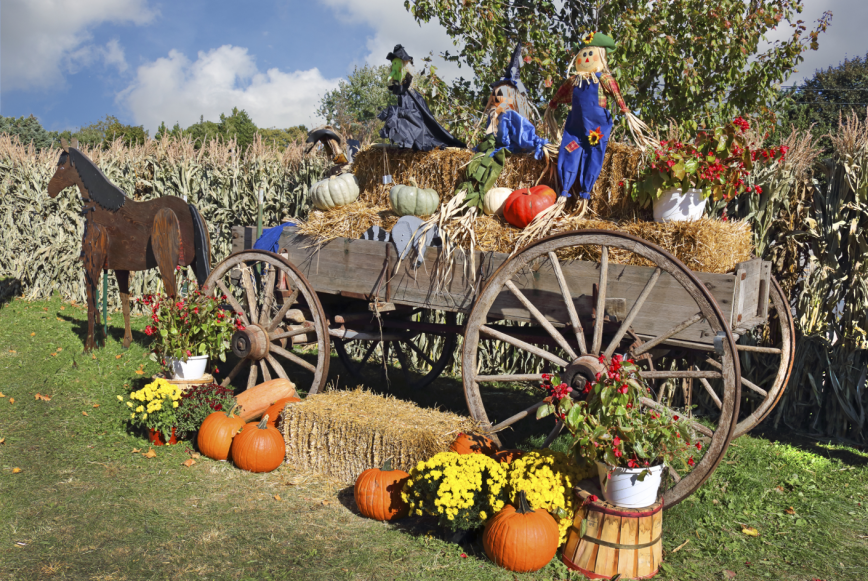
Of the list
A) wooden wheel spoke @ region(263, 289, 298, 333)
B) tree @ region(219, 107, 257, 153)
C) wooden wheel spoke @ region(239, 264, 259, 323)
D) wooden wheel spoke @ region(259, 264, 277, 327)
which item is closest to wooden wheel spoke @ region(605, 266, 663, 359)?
wooden wheel spoke @ region(263, 289, 298, 333)

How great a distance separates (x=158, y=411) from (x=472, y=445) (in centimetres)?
250

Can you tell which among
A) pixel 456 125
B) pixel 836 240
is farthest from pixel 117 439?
pixel 836 240

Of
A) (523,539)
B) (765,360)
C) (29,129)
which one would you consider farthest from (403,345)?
(29,129)

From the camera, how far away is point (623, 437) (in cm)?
312

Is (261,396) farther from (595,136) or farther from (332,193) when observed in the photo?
(595,136)

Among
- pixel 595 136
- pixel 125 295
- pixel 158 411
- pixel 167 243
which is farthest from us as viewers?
pixel 125 295

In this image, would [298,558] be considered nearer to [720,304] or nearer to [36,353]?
[720,304]

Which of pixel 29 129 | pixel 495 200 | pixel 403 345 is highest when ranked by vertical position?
pixel 29 129

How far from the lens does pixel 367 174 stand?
574cm

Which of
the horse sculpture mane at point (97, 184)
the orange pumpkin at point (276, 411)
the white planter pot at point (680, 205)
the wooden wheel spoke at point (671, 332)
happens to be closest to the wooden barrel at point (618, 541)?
the wooden wheel spoke at point (671, 332)

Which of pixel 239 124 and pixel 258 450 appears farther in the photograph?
pixel 239 124

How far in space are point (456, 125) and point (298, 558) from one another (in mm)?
6512

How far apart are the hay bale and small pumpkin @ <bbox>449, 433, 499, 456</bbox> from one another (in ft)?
0.15

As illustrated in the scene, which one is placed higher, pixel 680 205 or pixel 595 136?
pixel 595 136
